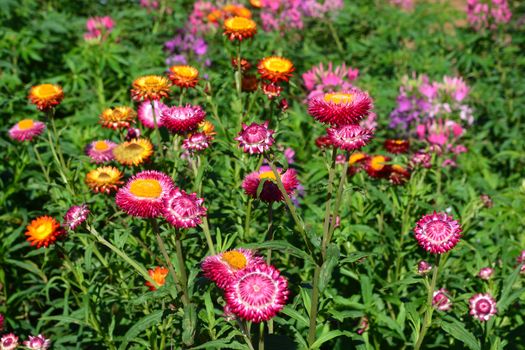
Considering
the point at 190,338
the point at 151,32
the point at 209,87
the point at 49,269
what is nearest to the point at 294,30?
the point at 151,32

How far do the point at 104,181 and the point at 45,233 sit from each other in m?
0.36

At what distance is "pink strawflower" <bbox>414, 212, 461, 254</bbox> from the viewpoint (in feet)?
6.56

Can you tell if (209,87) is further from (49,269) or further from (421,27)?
(421,27)

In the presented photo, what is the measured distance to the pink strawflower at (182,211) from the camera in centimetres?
175

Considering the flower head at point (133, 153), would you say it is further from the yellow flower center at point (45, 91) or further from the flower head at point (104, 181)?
the yellow flower center at point (45, 91)

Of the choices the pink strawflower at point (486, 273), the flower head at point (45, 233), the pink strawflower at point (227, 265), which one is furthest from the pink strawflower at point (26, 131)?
the pink strawflower at point (486, 273)

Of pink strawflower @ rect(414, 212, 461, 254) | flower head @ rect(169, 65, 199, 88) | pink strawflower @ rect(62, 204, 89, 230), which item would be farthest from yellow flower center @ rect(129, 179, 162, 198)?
pink strawflower @ rect(414, 212, 461, 254)

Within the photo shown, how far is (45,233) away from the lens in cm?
249

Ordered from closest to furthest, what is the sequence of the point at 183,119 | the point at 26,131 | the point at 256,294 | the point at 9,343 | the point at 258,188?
the point at 256,294 → the point at 258,188 → the point at 183,119 → the point at 9,343 → the point at 26,131

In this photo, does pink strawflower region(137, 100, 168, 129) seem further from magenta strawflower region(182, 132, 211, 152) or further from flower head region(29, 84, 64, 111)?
magenta strawflower region(182, 132, 211, 152)

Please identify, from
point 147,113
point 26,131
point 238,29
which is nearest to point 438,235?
point 238,29

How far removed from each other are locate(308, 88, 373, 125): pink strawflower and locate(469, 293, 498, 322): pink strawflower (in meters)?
1.18

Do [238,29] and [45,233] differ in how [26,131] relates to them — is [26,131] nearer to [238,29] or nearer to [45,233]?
[45,233]

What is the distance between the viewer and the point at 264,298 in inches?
61.3
